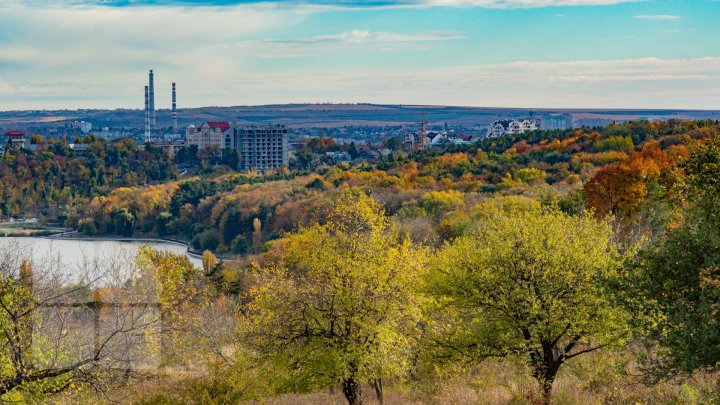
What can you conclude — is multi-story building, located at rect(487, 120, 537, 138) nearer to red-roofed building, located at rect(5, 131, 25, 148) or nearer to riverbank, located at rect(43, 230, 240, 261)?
red-roofed building, located at rect(5, 131, 25, 148)

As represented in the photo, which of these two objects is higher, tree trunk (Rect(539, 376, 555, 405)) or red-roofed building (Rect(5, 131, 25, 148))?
tree trunk (Rect(539, 376, 555, 405))

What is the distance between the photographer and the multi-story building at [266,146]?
521ft

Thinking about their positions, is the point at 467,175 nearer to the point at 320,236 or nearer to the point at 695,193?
the point at 320,236

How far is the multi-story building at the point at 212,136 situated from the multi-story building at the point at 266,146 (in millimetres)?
5248

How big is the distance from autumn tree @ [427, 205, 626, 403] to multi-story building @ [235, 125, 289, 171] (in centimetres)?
14278

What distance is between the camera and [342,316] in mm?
16250

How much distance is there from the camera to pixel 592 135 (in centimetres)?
7438

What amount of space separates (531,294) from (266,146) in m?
146

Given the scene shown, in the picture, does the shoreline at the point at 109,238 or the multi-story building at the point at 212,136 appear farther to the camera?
the multi-story building at the point at 212,136

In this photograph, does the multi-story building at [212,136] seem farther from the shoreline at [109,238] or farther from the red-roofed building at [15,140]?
the shoreline at [109,238]

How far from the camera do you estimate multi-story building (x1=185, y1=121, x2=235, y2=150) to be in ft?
546

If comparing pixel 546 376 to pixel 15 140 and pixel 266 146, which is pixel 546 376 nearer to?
pixel 15 140

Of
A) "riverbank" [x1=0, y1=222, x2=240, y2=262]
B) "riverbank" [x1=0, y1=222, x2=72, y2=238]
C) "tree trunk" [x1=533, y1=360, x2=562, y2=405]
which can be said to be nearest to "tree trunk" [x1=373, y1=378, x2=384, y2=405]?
"tree trunk" [x1=533, y1=360, x2=562, y2=405]

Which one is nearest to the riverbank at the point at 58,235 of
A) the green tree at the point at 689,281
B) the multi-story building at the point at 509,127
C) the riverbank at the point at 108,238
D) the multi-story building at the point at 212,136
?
the riverbank at the point at 108,238
